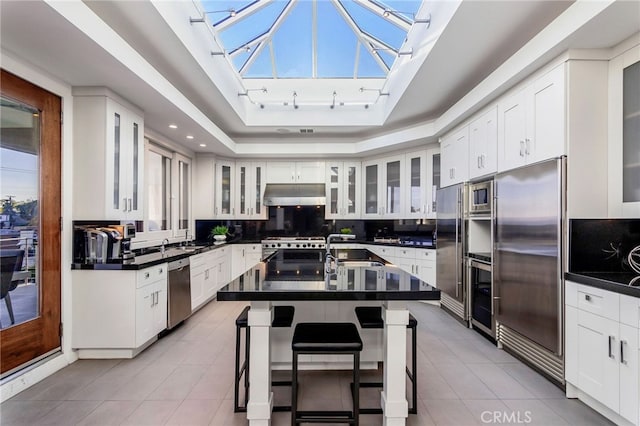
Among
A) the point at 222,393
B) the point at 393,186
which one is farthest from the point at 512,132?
the point at 222,393

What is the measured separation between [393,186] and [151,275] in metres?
4.04

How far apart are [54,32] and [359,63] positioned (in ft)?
11.0

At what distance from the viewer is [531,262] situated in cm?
269

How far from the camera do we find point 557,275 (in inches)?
95.0

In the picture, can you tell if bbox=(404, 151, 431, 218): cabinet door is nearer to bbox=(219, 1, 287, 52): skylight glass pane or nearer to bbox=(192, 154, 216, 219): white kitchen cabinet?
bbox=(219, 1, 287, 52): skylight glass pane

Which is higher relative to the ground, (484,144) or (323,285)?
(484,144)

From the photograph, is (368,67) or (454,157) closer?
(454,157)

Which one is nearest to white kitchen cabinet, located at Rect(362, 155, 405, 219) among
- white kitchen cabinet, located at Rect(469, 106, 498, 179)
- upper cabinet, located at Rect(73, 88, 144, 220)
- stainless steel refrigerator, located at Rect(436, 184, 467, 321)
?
stainless steel refrigerator, located at Rect(436, 184, 467, 321)

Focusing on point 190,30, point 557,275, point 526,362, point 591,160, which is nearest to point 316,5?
point 190,30

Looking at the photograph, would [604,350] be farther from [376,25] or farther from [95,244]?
[95,244]

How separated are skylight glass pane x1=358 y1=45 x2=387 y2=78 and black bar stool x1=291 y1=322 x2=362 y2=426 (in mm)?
3631

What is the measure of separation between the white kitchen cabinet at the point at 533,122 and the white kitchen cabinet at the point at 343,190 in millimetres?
3117

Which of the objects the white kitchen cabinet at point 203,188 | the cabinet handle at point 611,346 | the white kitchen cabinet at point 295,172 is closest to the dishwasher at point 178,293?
the white kitchen cabinet at point 203,188

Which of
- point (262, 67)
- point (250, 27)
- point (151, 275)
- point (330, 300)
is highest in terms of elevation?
point (250, 27)
